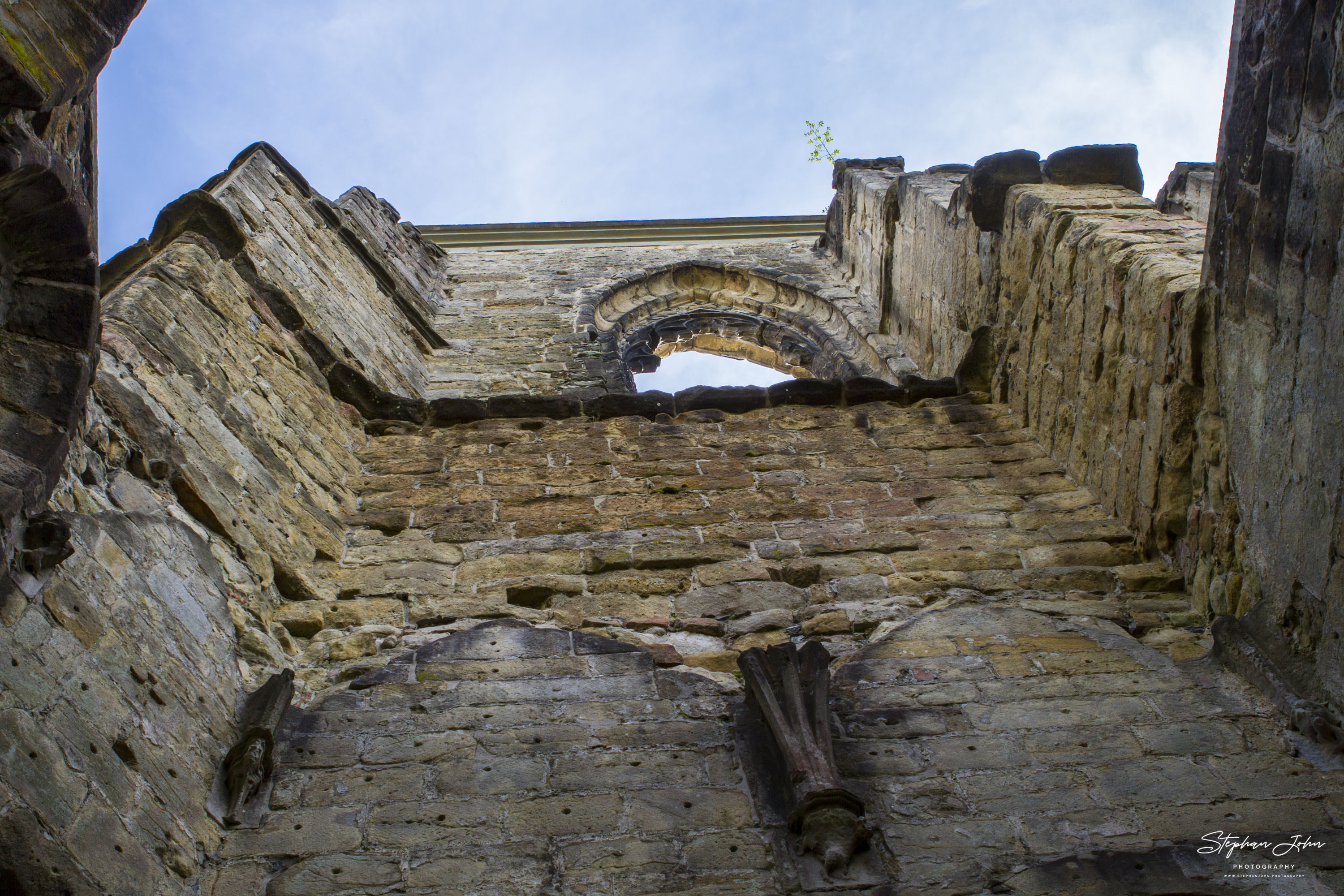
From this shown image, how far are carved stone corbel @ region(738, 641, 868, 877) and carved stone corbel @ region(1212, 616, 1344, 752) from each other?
3.90ft

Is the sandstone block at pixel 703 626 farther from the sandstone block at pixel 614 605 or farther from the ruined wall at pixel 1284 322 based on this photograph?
the ruined wall at pixel 1284 322

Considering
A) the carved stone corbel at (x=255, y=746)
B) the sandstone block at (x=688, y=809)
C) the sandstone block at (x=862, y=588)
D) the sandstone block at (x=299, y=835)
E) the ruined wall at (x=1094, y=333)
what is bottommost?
the sandstone block at (x=688, y=809)

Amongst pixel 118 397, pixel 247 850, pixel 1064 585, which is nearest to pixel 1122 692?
pixel 1064 585

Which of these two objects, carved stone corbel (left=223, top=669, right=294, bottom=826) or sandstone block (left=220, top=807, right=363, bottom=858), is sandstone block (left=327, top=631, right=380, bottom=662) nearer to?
carved stone corbel (left=223, top=669, right=294, bottom=826)

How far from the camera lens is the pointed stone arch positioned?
9422mm

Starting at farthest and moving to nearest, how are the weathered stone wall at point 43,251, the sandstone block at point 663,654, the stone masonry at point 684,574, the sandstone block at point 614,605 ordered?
the sandstone block at point 614,605 → the sandstone block at point 663,654 → the stone masonry at point 684,574 → the weathered stone wall at point 43,251

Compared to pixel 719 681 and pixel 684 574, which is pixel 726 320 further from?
pixel 719 681

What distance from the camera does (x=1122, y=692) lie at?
11.3 ft

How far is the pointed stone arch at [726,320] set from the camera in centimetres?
942

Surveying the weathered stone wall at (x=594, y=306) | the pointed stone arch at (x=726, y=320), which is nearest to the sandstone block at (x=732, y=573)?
the weathered stone wall at (x=594, y=306)

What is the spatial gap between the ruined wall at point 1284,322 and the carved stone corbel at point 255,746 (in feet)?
9.05

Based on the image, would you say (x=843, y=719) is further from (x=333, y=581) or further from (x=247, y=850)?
(x=333, y=581)

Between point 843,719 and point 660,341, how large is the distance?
7.07 m

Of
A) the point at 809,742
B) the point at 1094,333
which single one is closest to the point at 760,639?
the point at 809,742
